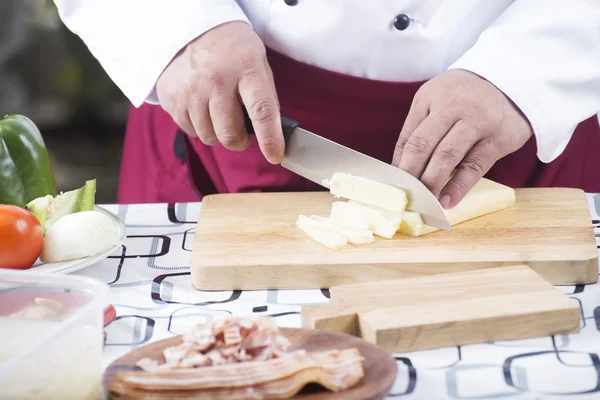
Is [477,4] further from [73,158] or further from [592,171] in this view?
[73,158]

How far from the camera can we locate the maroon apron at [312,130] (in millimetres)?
1484

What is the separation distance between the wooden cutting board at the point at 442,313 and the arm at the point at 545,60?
396mm

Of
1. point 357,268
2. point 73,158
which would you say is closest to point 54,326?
point 357,268

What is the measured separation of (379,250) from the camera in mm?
1286

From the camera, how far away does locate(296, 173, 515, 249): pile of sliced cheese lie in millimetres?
1313

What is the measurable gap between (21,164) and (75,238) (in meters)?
0.28

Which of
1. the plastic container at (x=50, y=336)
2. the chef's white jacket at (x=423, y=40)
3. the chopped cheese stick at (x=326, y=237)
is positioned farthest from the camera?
the chef's white jacket at (x=423, y=40)

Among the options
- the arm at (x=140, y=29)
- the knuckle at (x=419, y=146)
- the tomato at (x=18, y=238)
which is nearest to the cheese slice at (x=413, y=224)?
the knuckle at (x=419, y=146)

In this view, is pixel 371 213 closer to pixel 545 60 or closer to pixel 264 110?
pixel 264 110

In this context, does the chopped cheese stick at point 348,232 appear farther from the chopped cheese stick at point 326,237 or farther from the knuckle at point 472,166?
the knuckle at point 472,166

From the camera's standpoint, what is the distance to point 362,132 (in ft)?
5.02

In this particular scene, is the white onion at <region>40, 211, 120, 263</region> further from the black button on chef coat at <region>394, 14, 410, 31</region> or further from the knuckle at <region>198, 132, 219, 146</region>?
the black button on chef coat at <region>394, 14, 410, 31</region>

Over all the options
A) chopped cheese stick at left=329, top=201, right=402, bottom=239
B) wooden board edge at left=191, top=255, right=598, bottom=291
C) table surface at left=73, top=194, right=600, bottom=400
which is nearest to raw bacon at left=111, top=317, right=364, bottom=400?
table surface at left=73, top=194, right=600, bottom=400

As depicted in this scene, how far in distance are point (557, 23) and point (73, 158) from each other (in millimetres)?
2768
